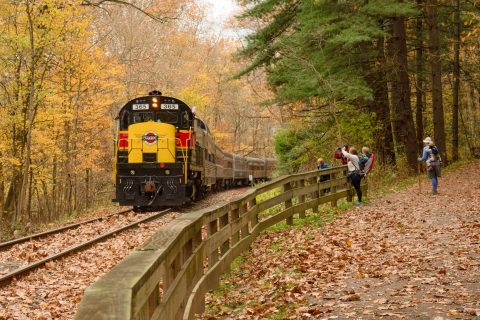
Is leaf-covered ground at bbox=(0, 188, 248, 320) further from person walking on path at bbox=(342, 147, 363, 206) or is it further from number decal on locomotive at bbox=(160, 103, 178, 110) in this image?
person walking on path at bbox=(342, 147, 363, 206)

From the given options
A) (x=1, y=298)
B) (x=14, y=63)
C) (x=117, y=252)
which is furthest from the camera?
(x=14, y=63)

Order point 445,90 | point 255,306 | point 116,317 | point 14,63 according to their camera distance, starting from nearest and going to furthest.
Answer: point 116,317, point 255,306, point 14,63, point 445,90

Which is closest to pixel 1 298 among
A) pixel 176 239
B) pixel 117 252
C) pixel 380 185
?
pixel 117 252

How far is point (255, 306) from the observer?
22.4 feet

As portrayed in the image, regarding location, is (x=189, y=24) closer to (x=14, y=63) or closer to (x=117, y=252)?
(x=14, y=63)

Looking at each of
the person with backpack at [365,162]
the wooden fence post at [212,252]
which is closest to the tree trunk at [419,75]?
the person with backpack at [365,162]

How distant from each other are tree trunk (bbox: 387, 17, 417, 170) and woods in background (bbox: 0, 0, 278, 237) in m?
7.46

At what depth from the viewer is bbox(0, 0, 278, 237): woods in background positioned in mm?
20031

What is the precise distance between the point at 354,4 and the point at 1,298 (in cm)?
1792

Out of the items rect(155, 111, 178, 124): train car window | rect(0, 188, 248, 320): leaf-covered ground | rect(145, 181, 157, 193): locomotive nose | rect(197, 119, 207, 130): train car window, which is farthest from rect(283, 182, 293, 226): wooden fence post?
rect(197, 119, 207, 130): train car window

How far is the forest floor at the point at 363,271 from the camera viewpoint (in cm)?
610

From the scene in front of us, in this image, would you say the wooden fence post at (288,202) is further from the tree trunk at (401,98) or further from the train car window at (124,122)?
the tree trunk at (401,98)

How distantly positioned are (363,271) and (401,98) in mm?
16537

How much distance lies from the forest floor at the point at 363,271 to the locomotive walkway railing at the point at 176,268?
1.54ft
